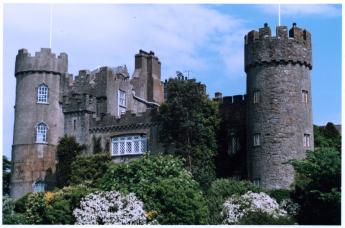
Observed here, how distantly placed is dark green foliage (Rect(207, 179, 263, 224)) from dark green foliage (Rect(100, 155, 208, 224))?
1148 millimetres

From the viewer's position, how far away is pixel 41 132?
48594 millimetres

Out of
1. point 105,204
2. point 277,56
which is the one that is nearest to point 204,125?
point 277,56

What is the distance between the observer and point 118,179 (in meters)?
35.5

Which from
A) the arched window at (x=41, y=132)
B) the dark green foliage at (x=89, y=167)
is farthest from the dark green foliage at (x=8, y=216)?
the arched window at (x=41, y=132)

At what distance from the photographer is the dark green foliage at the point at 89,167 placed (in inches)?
1714

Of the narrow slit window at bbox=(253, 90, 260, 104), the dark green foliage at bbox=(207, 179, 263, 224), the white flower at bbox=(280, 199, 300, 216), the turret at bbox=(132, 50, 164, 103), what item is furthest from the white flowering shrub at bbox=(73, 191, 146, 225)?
the turret at bbox=(132, 50, 164, 103)

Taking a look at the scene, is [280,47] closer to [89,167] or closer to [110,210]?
[89,167]

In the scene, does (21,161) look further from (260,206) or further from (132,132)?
(260,206)

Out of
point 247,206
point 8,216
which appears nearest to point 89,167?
point 247,206

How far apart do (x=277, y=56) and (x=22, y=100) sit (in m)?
17.9

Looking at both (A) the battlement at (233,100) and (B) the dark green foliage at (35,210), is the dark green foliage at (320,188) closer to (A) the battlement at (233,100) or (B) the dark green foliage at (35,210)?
(A) the battlement at (233,100)

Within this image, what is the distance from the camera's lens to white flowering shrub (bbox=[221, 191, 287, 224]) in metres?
33.9

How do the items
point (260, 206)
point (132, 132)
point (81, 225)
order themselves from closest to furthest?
1. point (81, 225)
2. point (260, 206)
3. point (132, 132)

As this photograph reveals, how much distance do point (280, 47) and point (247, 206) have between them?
11091 mm
